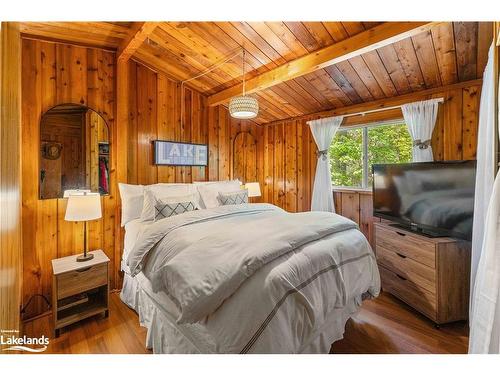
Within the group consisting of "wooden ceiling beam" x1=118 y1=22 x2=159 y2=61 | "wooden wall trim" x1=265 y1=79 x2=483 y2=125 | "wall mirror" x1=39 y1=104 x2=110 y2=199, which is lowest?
"wall mirror" x1=39 y1=104 x2=110 y2=199

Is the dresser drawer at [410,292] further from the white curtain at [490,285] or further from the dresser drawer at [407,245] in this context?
the white curtain at [490,285]

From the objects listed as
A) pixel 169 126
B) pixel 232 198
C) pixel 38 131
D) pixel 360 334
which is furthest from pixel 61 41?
pixel 360 334

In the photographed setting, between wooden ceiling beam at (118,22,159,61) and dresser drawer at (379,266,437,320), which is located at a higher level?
wooden ceiling beam at (118,22,159,61)

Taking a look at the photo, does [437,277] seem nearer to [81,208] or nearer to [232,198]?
[232,198]

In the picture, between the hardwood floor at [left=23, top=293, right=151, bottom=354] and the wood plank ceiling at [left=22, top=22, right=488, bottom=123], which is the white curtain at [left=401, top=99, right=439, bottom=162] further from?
the hardwood floor at [left=23, top=293, right=151, bottom=354]

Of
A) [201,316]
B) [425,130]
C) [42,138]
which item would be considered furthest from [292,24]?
[42,138]

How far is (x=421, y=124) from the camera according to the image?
8.08ft

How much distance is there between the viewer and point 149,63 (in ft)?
9.04

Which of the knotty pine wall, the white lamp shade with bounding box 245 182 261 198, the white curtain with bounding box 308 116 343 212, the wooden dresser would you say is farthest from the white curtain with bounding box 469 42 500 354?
the knotty pine wall

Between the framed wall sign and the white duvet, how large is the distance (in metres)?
1.30

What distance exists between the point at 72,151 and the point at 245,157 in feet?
8.13

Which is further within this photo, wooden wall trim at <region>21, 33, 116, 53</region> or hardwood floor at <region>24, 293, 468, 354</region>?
wooden wall trim at <region>21, 33, 116, 53</region>

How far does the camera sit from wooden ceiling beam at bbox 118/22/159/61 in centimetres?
187
